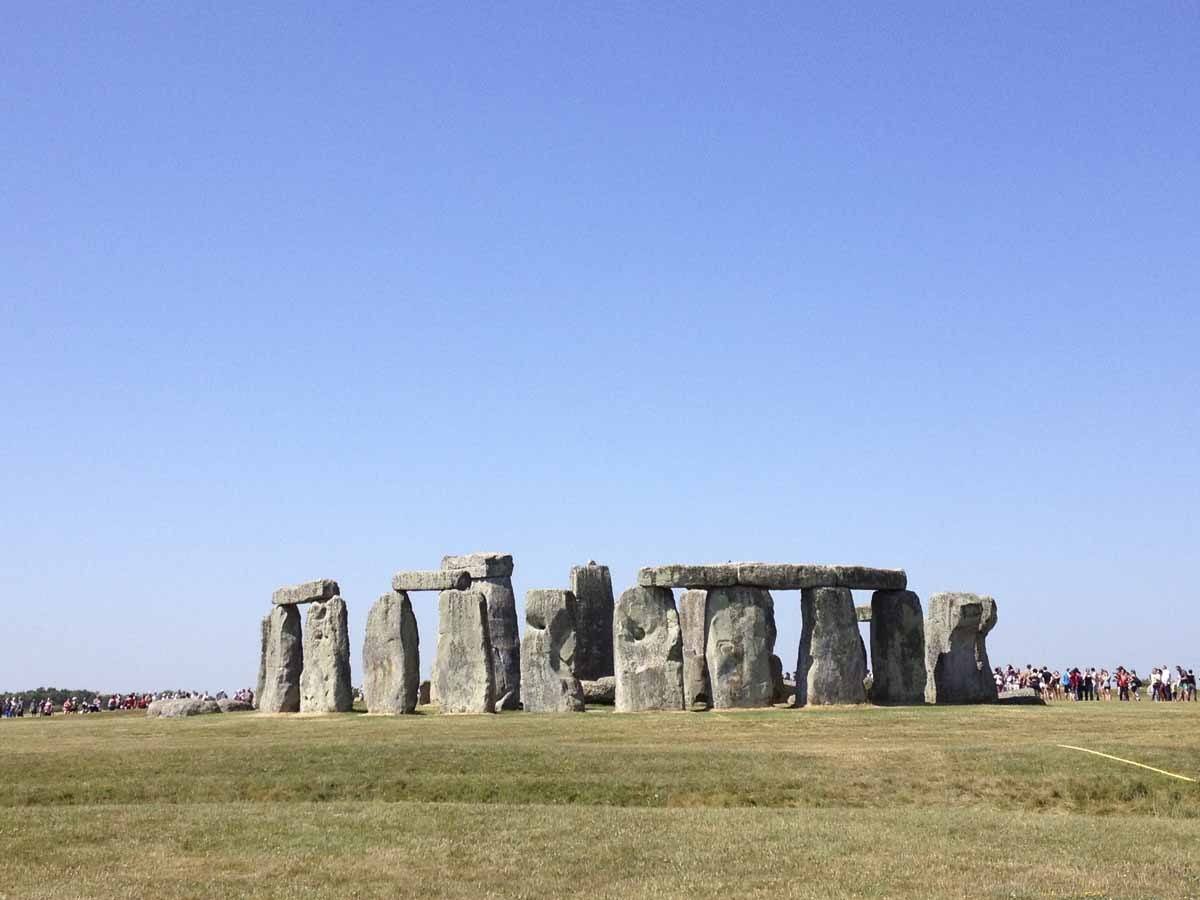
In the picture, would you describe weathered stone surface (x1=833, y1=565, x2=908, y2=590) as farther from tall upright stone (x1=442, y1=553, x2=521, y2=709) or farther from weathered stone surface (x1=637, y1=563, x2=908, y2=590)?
tall upright stone (x1=442, y1=553, x2=521, y2=709)

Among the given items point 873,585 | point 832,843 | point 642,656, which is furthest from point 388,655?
point 832,843

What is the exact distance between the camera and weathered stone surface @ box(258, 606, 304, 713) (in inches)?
1443

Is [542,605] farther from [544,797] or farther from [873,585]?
[544,797]

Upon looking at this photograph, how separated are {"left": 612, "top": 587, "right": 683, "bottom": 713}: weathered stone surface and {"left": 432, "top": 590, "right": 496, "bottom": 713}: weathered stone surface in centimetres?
276

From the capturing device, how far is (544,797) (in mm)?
20328

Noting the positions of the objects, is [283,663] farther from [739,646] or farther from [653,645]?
[739,646]

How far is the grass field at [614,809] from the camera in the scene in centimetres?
1497

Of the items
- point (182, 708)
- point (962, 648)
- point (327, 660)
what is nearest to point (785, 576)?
point (962, 648)

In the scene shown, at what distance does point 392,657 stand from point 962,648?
13037 millimetres

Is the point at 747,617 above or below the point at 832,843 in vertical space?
above

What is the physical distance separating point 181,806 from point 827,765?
28.2 feet

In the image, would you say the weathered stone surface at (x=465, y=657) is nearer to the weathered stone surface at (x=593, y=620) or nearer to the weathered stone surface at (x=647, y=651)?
the weathered stone surface at (x=647, y=651)

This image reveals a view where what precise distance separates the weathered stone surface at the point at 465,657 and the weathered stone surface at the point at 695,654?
4.11 metres

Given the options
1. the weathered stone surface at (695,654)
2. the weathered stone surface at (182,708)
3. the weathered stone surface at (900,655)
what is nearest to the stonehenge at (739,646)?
the weathered stone surface at (695,654)
